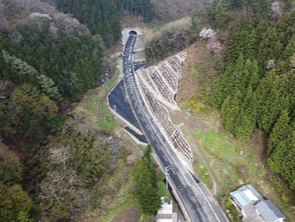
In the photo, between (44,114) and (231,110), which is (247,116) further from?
(44,114)

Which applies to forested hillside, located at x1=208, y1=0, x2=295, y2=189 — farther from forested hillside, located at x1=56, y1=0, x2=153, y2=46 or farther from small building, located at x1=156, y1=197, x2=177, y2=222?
forested hillside, located at x1=56, y1=0, x2=153, y2=46

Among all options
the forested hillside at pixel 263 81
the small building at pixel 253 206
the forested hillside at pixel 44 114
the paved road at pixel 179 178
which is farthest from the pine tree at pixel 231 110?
the forested hillside at pixel 44 114

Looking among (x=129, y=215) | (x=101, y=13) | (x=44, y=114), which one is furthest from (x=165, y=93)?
(x=101, y=13)

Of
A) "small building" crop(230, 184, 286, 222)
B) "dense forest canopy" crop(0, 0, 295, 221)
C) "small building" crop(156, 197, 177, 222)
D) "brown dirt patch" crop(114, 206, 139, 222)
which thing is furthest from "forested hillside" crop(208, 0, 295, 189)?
"brown dirt patch" crop(114, 206, 139, 222)

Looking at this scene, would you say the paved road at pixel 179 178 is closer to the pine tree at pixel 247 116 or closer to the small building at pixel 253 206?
the small building at pixel 253 206

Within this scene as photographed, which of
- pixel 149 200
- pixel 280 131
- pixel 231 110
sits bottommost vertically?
pixel 149 200

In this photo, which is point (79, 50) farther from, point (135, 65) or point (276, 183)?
point (276, 183)

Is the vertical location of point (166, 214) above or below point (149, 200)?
below
